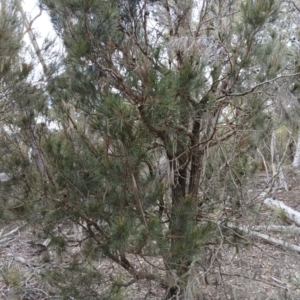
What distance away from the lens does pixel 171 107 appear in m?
1.82

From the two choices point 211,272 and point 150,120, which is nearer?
point 150,120

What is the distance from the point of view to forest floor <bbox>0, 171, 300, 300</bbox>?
273 centimetres

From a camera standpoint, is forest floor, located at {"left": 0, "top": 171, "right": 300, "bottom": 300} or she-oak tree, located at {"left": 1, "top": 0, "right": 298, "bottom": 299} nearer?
she-oak tree, located at {"left": 1, "top": 0, "right": 298, "bottom": 299}

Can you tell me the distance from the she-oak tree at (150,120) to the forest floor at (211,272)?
185 millimetres

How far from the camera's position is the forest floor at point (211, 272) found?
8.95ft

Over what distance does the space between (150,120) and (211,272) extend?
138 centimetres

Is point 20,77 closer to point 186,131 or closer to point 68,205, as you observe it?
point 68,205

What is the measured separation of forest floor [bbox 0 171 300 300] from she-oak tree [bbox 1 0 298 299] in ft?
0.61

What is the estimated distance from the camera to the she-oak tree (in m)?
2.02

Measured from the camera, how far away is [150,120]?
6.47ft

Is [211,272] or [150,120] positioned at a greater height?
[150,120]

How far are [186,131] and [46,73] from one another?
115 centimetres

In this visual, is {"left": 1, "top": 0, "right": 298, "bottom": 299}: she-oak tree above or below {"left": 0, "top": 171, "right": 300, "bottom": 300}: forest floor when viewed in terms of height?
above

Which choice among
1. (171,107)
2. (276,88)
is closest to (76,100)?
(171,107)
